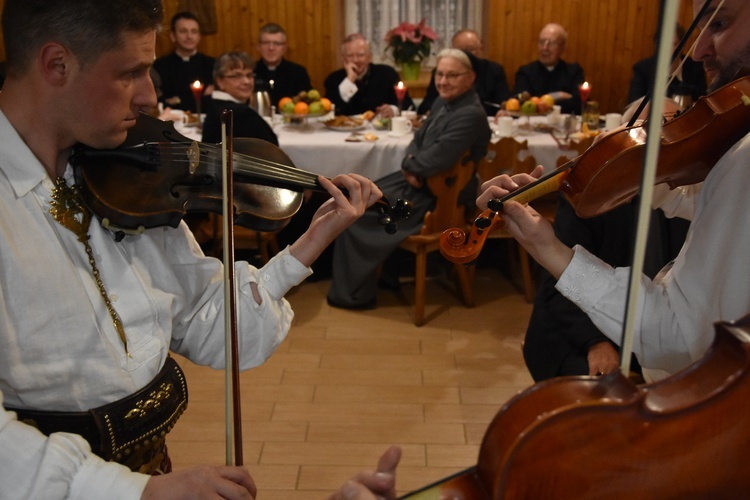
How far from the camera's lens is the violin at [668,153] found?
3.49 ft

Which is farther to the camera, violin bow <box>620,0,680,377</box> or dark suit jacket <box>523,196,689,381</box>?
dark suit jacket <box>523,196,689,381</box>

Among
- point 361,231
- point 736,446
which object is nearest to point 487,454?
point 736,446

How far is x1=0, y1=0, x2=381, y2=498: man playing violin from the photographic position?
0.92 m

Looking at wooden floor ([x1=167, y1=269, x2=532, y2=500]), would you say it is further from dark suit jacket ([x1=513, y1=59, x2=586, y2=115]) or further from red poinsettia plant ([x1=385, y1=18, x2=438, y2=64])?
dark suit jacket ([x1=513, y1=59, x2=586, y2=115])

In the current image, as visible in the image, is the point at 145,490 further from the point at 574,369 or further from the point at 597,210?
the point at 574,369

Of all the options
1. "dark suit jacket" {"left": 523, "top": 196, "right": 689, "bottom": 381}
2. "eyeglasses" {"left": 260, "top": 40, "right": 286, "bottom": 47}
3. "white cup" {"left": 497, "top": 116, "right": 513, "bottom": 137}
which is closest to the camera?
"dark suit jacket" {"left": 523, "top": 196, "right": 689, "bottom": 381}

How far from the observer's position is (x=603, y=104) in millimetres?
6121

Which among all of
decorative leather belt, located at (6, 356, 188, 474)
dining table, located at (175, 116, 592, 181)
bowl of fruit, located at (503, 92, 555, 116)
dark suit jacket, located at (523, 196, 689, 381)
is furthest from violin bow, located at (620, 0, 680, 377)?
bowl of fruit, located at (503, 92, 555, 116)

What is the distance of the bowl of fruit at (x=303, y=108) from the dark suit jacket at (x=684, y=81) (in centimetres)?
178

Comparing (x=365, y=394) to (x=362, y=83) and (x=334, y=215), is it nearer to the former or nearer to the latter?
(x=334, y=215)

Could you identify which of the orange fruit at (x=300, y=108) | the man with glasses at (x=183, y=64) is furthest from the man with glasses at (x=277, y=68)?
the orange fruit at (x=300, y=108)

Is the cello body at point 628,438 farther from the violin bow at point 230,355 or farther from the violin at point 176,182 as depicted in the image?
the violin at point 176,182

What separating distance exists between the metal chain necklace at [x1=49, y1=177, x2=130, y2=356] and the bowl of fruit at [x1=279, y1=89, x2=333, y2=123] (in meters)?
2.99

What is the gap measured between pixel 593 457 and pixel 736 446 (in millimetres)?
134
